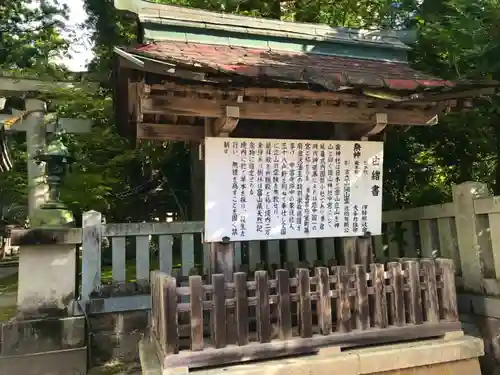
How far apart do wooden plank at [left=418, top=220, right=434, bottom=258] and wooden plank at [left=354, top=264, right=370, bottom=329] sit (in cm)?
203

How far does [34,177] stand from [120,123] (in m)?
1.65

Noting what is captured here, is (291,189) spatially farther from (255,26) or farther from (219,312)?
(255,26)

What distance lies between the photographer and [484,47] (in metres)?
5.70

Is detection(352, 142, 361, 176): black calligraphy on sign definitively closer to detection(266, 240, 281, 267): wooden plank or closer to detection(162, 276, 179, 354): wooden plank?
detection(266, 240, 281, 267): wooden plank

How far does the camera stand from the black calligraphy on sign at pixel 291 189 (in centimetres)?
465

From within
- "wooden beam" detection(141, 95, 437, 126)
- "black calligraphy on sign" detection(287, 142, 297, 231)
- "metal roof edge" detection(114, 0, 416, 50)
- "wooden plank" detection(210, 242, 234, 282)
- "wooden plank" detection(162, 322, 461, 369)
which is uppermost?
"metal roof edge" detection(114, 0, 416, 50)

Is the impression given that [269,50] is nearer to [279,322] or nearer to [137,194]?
[279,322]

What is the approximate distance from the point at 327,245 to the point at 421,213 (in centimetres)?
144

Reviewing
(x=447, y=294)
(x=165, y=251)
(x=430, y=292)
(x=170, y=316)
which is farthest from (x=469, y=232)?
(x=165, y=251)

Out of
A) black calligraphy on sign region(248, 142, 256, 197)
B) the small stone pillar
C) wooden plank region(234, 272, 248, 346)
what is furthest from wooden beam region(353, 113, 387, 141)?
the small stone pillar

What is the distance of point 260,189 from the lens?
4.57 metres

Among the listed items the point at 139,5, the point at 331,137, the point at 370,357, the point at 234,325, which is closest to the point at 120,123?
the point at 139,5

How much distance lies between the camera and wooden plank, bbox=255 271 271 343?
13.0 ft

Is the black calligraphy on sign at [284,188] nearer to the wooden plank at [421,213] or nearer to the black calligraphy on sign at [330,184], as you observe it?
the black calligraphy on sign at [330,184]
